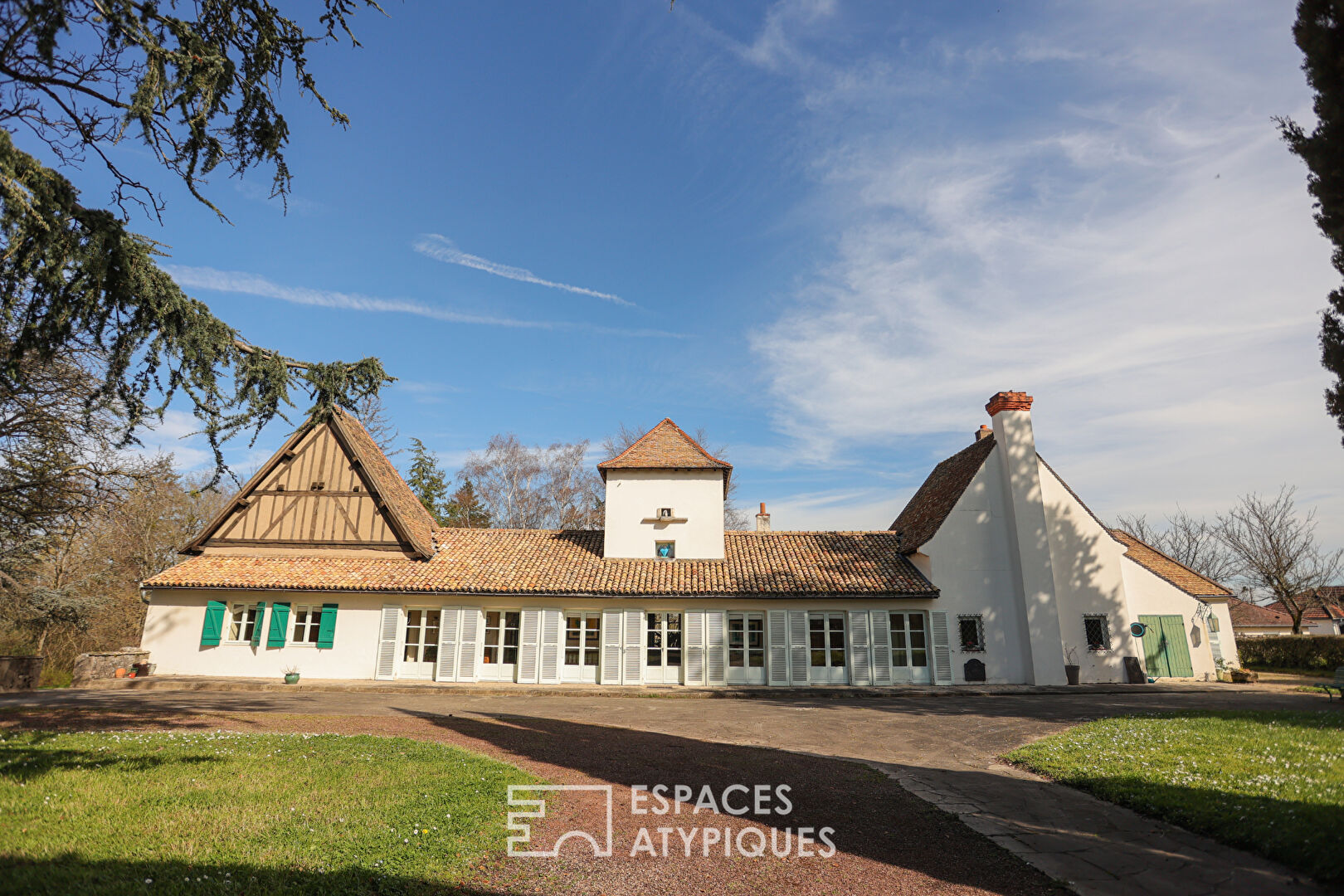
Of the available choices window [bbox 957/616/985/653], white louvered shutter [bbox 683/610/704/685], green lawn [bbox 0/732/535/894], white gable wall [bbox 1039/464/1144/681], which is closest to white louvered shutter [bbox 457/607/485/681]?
white louvered shutter [bbox 683/610/704/685]

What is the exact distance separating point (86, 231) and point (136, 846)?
545cm

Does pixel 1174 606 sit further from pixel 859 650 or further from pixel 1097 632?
pixel 859 650

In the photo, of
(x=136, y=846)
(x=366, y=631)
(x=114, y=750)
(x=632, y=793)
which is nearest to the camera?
(x=136, y=846)

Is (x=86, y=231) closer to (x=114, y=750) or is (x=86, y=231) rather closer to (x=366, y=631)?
(x=114, y=750)

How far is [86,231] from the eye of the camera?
6.38 m

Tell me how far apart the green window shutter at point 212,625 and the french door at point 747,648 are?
15634mm

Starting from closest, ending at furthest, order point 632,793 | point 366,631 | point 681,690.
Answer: point 632,793 → point 681,690 → point 366,631

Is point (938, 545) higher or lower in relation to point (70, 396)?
lower

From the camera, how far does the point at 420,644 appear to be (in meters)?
20.9

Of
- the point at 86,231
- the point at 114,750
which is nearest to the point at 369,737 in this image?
the point at 114,750

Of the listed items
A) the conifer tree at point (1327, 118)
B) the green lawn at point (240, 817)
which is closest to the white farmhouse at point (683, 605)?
the green lawn at point (240, 817)

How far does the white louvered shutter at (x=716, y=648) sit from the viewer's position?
20.5 metres

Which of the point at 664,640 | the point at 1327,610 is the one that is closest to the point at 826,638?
the point at 664,640

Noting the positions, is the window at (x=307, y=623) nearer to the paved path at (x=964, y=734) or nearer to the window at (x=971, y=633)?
the paved path at (x=964, y=734)
